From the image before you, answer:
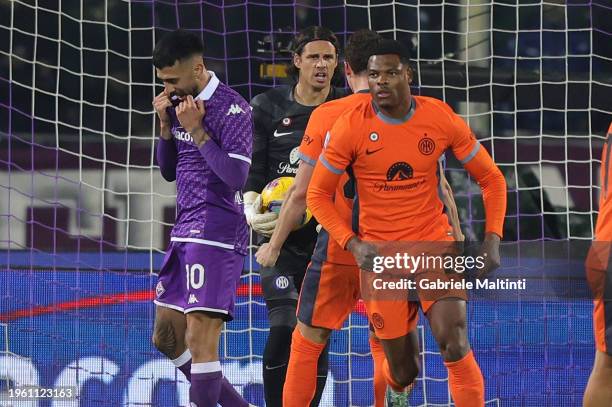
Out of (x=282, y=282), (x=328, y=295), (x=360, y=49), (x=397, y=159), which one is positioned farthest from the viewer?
(x=282, y=282)

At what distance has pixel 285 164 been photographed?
5879 mm

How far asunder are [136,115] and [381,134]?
4186 mm

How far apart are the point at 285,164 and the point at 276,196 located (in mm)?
289

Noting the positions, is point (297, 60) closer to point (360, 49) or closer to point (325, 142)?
point (360, 49)

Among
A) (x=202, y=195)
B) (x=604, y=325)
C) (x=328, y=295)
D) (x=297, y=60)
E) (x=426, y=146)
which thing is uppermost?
(x=297, y=60)

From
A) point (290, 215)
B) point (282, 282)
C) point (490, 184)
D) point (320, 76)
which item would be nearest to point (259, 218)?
point (282, 282)

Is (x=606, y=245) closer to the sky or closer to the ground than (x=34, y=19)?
closer to the ground

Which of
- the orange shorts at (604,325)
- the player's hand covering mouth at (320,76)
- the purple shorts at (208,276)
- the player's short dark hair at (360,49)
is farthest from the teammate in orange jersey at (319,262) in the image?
the orange shorts at (604,325)

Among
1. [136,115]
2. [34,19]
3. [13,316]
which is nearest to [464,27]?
[136,115]

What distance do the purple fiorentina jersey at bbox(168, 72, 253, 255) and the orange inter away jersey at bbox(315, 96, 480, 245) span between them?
19.0 inches

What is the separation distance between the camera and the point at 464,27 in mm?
8750

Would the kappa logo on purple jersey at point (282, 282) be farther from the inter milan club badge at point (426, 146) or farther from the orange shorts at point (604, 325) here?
the orange shorts at point (604, 325)

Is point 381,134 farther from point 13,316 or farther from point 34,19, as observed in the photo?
point 34,19

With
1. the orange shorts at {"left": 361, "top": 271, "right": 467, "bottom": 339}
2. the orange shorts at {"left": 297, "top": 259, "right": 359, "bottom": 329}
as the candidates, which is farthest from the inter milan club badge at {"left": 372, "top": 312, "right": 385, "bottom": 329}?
the orange shorts at {"left": 297, "top": 259, "right": 359, "bottom": 329}
